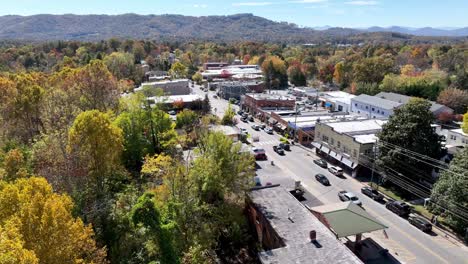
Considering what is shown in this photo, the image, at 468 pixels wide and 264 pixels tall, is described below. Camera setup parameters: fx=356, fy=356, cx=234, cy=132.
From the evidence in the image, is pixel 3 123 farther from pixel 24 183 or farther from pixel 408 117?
pixel 408 117

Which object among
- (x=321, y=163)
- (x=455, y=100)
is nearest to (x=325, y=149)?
(x=321, y=163)

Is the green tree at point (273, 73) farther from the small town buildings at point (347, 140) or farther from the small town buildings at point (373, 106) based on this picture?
the small town buildings at point (347, 140)

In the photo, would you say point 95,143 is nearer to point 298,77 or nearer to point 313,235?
point 313,235

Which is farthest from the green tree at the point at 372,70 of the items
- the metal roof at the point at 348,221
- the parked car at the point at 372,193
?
the metal roof at the point at 348,221

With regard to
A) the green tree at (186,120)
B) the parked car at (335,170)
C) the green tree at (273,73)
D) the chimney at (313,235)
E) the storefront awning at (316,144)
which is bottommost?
the parked car at (335,170)

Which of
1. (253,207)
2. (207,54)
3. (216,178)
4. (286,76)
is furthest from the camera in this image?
(207,54)

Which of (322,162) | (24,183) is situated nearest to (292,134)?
(322,162)

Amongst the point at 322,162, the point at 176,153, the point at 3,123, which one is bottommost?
the point at 322,162
